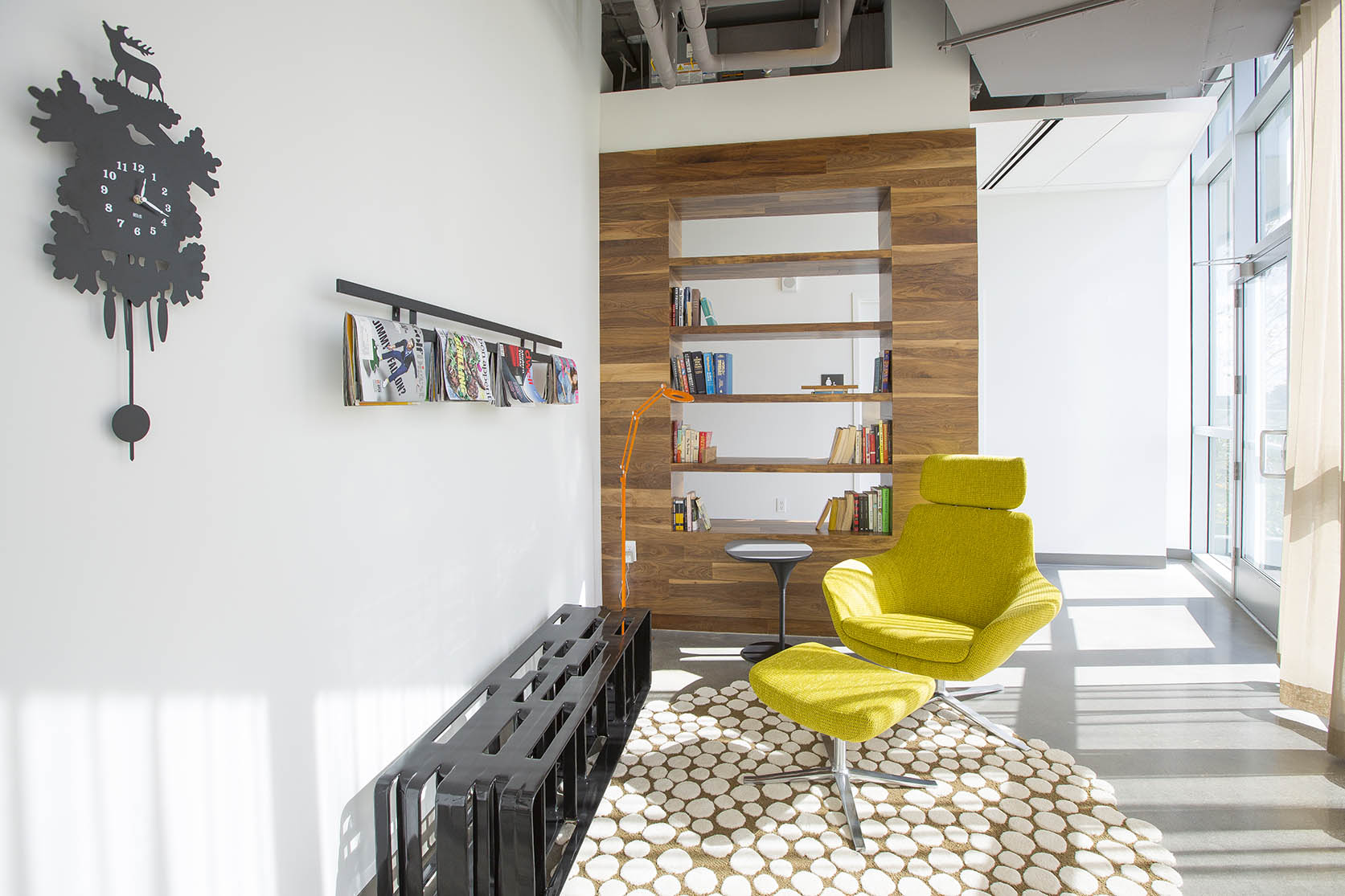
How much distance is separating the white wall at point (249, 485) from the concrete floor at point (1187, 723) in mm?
1607

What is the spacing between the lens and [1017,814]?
214cm

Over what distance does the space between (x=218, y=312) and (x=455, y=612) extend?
3.84 feet

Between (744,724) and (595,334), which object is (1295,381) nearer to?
(744,724)

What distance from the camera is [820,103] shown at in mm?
3695

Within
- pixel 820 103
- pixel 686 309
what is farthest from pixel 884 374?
pixel 820 103

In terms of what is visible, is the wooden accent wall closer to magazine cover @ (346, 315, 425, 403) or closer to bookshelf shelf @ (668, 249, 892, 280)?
bookshelf shelf @ (668, 249, 892, 280)

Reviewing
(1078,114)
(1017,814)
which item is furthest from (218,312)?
(1078,114)

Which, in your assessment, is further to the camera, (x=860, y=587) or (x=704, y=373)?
(x=704, y=373)

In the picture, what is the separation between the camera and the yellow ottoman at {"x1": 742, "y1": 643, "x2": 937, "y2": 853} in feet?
6.51

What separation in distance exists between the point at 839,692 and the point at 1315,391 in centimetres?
213

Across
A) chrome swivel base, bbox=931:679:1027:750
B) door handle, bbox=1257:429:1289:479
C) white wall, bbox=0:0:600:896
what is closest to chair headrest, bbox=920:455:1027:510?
chrome swivel base, bbox=931:679:1027:750

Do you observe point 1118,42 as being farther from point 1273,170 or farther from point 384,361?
point 384,361

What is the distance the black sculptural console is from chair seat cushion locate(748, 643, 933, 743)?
1.83 feet

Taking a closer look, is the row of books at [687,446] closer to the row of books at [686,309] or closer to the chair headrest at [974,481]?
the row of books at [686,309]
